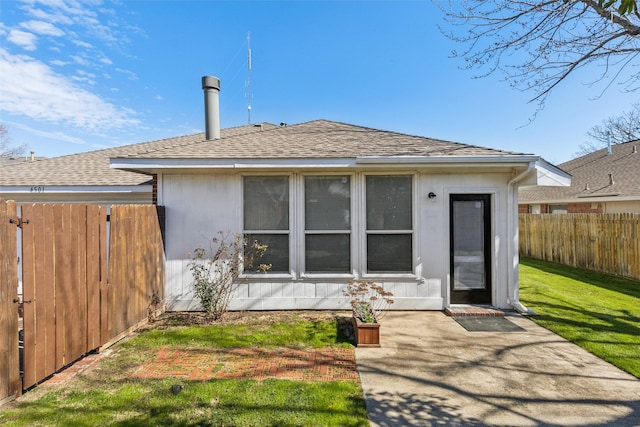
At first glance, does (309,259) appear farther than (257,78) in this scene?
No

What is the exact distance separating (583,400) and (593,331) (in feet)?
7.99

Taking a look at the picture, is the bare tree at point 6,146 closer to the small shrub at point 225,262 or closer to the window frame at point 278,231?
the small shrub at point 225,262

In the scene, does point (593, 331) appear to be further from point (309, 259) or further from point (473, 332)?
point (309, 259)

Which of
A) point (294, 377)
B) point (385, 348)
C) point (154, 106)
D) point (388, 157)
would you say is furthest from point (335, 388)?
point (154, 106)

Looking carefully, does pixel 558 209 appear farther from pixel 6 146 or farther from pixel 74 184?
pixel 6 146

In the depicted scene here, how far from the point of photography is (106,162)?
27.3ft

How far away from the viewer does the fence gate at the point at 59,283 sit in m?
2.94

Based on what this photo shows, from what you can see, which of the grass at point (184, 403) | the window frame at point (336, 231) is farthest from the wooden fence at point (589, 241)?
the grass at point (184, 403)

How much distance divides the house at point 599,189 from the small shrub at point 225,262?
12.9 metres

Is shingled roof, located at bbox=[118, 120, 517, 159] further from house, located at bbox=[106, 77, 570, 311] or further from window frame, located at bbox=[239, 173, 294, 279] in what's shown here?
window frame, located at bbox=[239, 173, 294, 279]

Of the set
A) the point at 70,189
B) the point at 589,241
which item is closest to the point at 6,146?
the point at 70,189

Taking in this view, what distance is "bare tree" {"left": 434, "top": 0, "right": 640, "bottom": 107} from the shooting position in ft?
18.5

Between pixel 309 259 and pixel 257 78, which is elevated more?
pixel 257 78

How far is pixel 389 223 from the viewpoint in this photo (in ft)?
18.9
